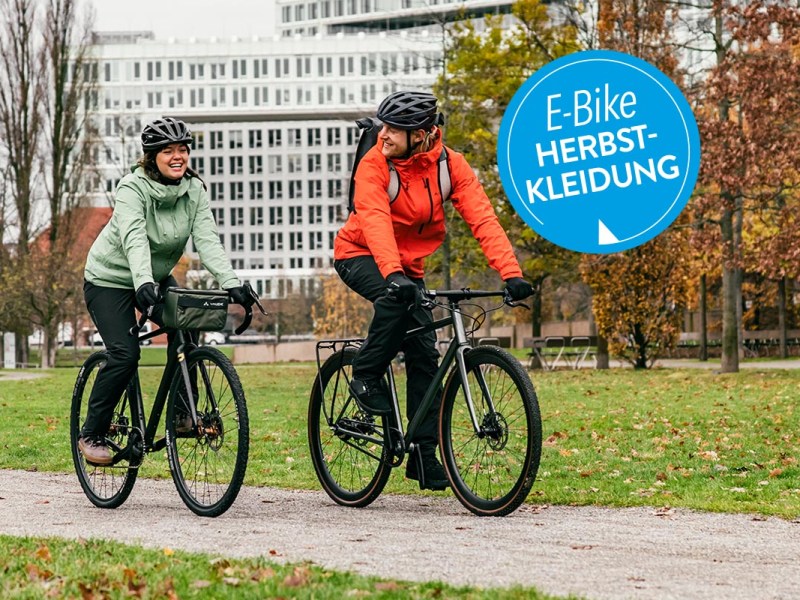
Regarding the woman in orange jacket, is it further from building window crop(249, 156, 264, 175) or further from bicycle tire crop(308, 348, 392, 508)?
building window crop(249, 156, 264, 175)

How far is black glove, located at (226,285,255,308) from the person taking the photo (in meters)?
6.92

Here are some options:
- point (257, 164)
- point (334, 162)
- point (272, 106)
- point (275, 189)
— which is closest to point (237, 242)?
point (275, 189)

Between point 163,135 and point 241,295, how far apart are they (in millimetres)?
943

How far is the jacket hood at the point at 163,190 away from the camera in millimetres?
7078

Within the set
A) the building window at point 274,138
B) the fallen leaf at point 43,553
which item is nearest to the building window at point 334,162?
the building window at point 274,138

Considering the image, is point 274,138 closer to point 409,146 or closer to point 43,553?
point 409,146

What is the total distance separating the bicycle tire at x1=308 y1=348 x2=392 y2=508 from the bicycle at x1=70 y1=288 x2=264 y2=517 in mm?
589

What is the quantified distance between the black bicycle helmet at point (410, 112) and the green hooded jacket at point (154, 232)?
4.16ft

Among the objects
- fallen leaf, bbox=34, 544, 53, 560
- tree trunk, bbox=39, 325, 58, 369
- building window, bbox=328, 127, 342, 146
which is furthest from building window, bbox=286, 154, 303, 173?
fallen leaf, bbox=34, 544, 53, 560

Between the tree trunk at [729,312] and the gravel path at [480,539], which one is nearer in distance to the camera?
the gravel path at [480,539]

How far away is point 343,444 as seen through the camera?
7.44 metres

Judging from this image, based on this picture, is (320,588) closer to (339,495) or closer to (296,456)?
(339,495)

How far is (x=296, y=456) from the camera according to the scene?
10578mm

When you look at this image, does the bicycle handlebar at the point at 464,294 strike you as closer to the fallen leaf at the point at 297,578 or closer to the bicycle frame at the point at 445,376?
the bicycle frame at the point at 445,376
